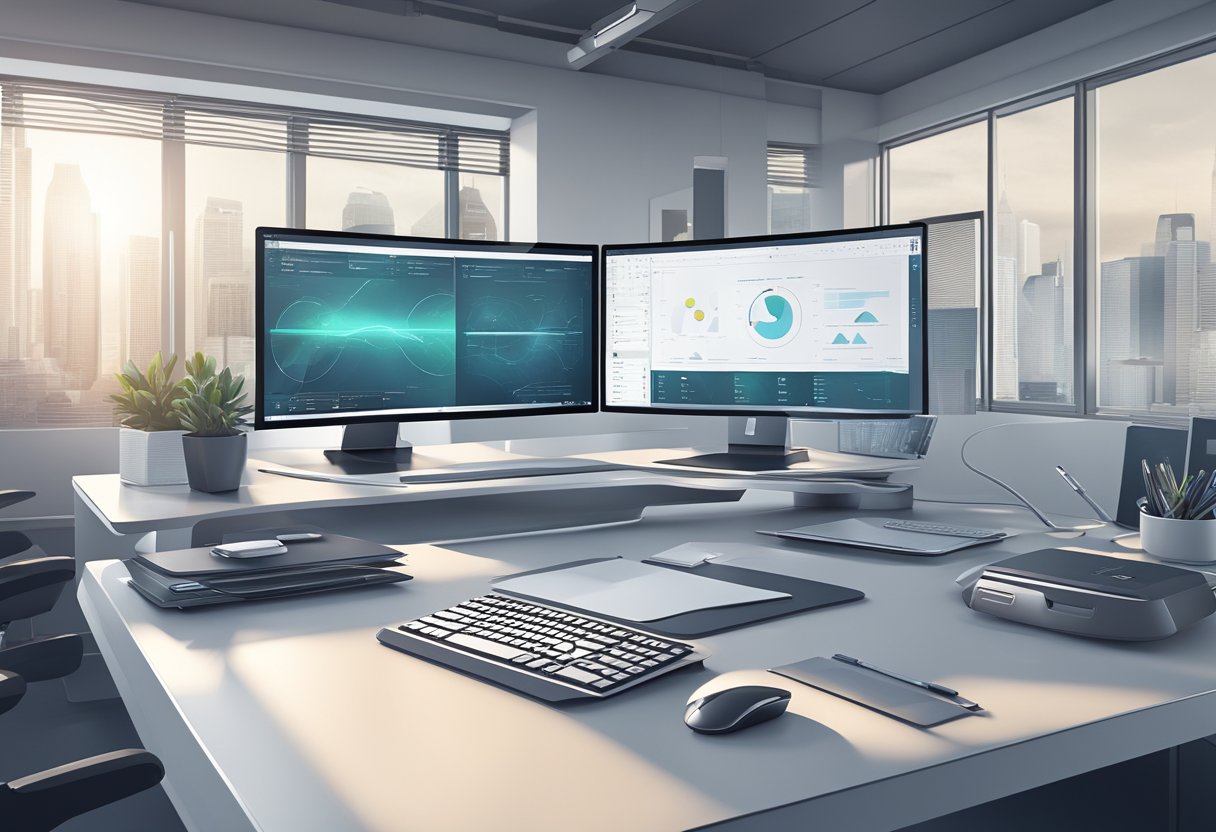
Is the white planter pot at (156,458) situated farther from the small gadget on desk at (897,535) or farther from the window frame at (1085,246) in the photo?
the window frame at (1085,246)

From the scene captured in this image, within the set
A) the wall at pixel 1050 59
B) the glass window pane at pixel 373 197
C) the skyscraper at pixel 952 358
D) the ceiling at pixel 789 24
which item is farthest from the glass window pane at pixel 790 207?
the skyscraper at pixel 952 358

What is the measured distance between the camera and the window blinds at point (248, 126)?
4484 mm

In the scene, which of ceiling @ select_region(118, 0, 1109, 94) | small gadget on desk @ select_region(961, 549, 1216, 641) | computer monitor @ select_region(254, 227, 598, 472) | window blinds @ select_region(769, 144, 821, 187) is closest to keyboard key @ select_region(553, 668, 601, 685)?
small gadget on desk @ select_region(961, 549, 1216, 641)

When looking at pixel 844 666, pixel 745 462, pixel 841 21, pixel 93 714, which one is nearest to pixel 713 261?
pixel 745 462

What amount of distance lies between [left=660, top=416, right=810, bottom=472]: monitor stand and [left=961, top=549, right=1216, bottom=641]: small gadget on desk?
2.55ft

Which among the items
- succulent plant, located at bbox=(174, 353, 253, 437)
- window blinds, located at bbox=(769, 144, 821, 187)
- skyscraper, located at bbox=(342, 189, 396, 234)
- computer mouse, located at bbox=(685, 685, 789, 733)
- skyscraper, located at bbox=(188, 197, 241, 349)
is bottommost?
computer mouse, located at bbox=(685, 685, 789, 733)

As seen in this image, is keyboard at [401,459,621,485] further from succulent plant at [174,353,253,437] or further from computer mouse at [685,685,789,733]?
computer mouse at [685,685,789,733]

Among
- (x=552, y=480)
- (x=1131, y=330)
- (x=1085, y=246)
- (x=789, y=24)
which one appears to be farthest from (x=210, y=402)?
(x=1085, y=246)

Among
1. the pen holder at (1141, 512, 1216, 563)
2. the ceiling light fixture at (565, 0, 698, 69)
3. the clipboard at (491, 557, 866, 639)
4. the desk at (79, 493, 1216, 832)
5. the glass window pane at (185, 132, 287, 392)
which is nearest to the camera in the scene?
the desk at (79, 493, 1216, 832)

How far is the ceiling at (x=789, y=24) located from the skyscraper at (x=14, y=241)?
0.98m

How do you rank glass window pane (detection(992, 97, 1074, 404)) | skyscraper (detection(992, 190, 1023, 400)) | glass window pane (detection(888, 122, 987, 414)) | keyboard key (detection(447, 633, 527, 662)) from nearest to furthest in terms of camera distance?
1. keyboard key (detection(447, 633, 527, 662))
2. glass window pane (detection(992, 97, 1074, 404))
3. skyscraper (detection(992, 190, 1023, 400))
4. glass window pane (detection(888, 122, 987, 414))

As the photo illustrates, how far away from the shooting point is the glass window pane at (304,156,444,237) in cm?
527

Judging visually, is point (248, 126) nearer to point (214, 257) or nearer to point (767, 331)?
point (214, 257)

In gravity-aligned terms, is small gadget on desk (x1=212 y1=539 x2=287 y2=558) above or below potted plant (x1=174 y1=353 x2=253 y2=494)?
below
